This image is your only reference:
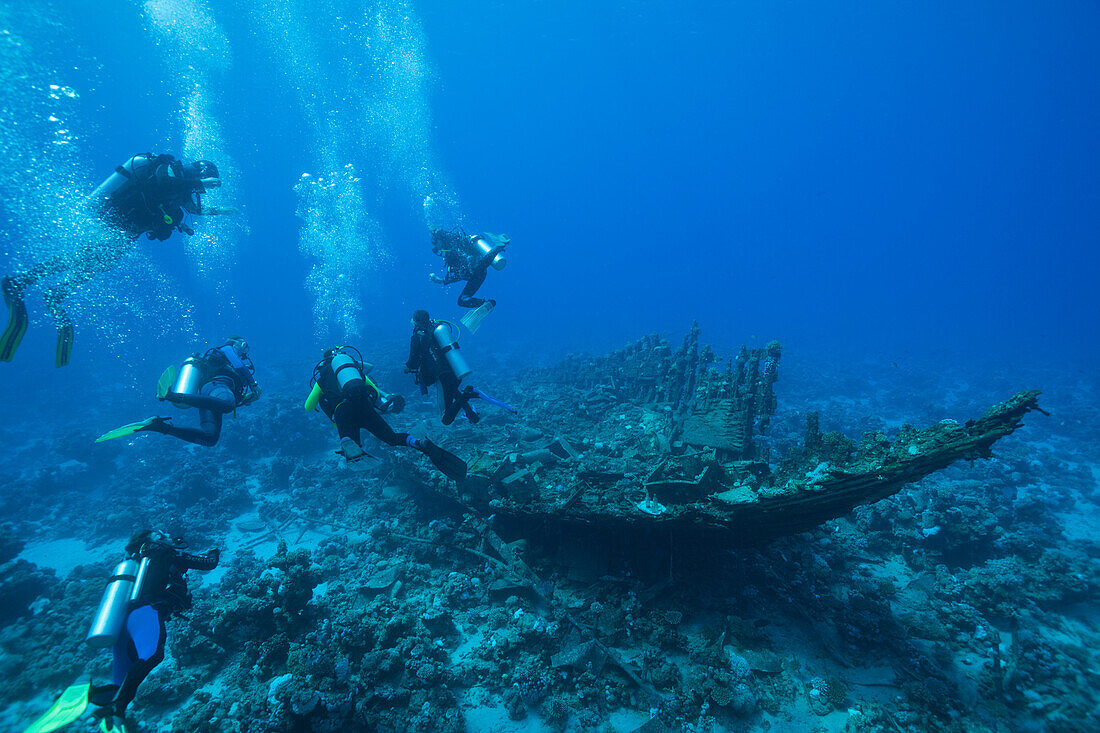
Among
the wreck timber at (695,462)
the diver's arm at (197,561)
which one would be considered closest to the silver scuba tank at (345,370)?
the diver's arm at (197,561)

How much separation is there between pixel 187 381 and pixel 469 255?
6244 millimetres

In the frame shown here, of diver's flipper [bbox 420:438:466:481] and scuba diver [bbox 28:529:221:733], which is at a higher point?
diver's flipper [bbox 420:438:466:481]

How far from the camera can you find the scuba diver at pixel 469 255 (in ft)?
32.7

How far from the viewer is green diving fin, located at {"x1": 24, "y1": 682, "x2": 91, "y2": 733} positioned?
457 centimetres

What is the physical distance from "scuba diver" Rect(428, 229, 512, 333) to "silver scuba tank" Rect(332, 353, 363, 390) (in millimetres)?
3870

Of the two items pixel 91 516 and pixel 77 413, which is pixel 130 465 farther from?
pixel 77 413

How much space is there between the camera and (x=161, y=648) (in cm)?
484

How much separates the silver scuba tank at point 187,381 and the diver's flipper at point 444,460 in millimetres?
4315

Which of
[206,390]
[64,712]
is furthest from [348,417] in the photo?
[64,712]

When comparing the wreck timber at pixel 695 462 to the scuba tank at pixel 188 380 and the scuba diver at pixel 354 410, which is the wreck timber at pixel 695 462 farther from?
the scuba tank at pixel 188 380

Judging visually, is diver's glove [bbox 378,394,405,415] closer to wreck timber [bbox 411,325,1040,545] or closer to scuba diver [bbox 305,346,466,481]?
scuba diver [bbox 305,346,466,481]

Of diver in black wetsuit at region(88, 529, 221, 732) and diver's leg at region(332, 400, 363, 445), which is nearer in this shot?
diver in black wetsuit at region(88, 529, 221, 732)

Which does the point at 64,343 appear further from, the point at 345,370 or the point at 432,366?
the point at 432,366

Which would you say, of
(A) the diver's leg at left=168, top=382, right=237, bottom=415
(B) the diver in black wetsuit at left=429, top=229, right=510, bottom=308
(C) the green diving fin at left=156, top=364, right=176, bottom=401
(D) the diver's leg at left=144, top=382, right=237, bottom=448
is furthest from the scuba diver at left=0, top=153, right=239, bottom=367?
(B) the diver in black wetsuit at left=429, top=229, right=510, bottom=308
